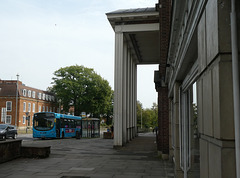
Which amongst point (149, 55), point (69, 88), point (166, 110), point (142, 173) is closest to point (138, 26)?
point (166, 110)

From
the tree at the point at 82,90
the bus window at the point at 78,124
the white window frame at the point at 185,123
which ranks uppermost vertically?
the tree at the point at 82,90

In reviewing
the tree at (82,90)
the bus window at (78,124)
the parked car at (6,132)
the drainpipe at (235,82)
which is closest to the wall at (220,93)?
the drainpipe at (235,82)

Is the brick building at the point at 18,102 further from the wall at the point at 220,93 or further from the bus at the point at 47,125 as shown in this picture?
the wall at the point at 220,93

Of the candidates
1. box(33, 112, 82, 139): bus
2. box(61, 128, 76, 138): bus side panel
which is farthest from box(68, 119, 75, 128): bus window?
box(33, 112, 82, 139): bus

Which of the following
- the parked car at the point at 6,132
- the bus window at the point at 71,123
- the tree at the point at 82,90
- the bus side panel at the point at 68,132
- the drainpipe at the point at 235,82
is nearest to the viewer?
the drainpipe at the point at 235,82

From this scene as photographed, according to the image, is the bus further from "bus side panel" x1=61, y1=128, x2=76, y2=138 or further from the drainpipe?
the drainpipe

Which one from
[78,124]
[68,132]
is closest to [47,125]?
[68,132]

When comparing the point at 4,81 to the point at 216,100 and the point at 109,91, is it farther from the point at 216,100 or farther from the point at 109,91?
the point at 216,100

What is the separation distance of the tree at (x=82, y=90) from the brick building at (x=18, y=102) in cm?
813

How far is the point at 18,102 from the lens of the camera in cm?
5847

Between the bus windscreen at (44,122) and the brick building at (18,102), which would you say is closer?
the bus windscreen at (44,122)

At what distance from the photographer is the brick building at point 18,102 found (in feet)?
190

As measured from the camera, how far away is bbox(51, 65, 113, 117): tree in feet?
177

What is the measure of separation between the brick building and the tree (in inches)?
320
